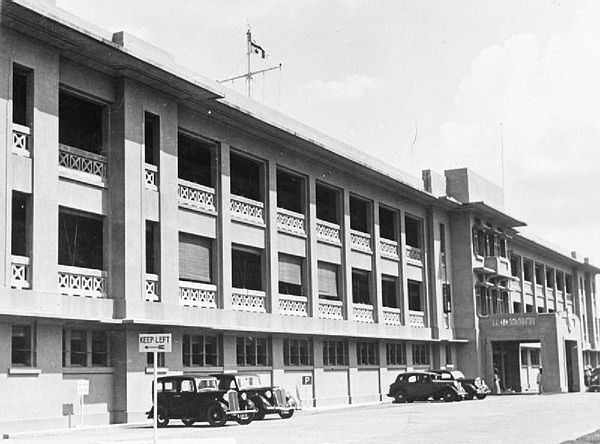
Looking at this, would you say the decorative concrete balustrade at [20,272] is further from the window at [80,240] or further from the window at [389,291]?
the window at [389,291]

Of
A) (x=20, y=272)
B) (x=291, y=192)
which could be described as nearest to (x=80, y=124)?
(x=20, y=272)

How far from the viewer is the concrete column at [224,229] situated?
32.8m

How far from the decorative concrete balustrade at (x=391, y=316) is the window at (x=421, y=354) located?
3134 millimetres

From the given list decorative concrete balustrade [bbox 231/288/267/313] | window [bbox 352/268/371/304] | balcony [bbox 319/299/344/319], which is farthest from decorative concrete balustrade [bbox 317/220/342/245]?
decorative concrete balustrade [bbox 231/288/267/313]

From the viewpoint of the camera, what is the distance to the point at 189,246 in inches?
1248

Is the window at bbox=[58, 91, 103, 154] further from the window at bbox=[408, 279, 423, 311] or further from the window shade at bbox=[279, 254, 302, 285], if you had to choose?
the window at bbox=[408, 279, 423, 311]

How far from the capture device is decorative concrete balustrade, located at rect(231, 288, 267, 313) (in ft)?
111

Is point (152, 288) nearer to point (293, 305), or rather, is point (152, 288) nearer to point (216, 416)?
point (216, 416)

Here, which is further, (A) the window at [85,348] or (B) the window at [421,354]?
(B) the window at [421,354]

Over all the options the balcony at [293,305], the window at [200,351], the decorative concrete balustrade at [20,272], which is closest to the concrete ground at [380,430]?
the window at [200,351]

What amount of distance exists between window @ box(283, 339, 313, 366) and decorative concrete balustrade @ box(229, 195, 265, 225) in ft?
17.4

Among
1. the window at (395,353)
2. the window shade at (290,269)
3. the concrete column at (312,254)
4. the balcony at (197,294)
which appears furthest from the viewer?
the window at (395,353)

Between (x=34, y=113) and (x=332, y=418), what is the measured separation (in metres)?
12.9

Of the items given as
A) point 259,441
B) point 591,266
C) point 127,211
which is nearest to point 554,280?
point 591,266
